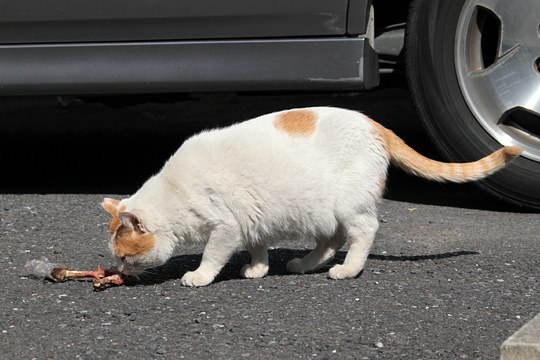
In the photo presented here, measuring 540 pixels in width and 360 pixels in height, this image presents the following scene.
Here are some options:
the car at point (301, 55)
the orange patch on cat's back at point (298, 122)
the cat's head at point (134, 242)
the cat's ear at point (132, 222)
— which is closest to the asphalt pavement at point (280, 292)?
the cat's head at point (134, 242)

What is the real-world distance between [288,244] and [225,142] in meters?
0.87

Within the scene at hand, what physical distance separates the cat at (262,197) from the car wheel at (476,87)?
89cm

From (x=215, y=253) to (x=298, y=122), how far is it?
634 mm

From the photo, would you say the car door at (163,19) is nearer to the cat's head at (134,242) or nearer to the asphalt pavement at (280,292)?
the asphalt pavement at (280,292)

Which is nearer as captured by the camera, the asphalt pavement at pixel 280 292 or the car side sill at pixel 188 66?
the asphalt pavement at pixel 280 292

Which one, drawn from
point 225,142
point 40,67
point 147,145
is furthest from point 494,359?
point 147,145

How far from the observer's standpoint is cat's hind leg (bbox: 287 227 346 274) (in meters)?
4.45

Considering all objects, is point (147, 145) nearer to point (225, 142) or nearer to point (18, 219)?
point (18, 219)

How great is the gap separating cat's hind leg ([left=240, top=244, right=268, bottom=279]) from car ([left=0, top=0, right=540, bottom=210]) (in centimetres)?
111

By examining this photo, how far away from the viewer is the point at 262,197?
13.9 ft

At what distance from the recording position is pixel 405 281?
4258 mm

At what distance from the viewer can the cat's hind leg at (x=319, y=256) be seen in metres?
4.45

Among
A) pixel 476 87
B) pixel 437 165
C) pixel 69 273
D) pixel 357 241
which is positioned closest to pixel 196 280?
pixel 69 273

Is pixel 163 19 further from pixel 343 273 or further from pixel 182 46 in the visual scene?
pixel 343 273
